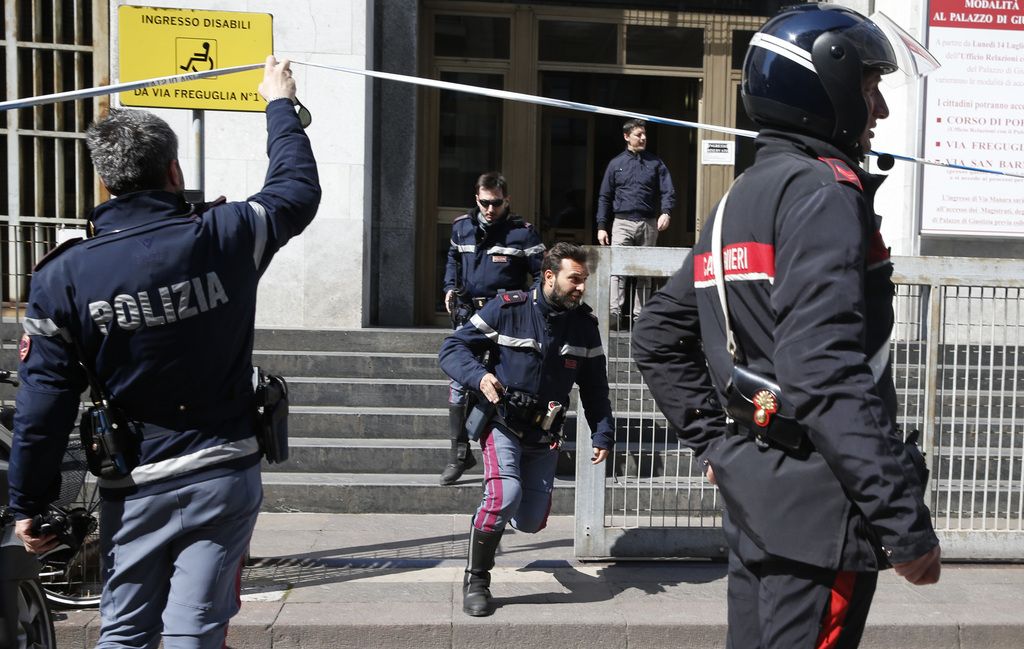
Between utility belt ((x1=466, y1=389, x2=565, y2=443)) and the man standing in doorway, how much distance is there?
16.5 feet

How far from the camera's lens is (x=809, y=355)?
2119 millimetres

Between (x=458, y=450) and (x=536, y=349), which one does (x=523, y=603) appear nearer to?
(x=536, y=349)

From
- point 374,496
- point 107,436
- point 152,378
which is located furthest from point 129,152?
point 374,496

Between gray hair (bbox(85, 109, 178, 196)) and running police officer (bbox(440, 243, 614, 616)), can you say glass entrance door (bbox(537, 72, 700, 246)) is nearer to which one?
running police officer (bbox(440, 243, 614, 616))

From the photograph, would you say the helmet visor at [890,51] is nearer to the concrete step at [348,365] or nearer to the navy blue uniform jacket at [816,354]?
the navy blue uniform jacket at [816,354]

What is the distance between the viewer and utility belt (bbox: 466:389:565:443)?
5.10m

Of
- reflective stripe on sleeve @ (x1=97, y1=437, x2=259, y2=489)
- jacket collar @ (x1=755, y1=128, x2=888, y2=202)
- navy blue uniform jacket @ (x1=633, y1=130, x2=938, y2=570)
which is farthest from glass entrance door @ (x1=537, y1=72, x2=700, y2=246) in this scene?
navy blue uniform jacket @ (x1=633, y1=130, x2=938, y2=570)

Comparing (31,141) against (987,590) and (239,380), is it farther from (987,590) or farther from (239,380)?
(987,590)

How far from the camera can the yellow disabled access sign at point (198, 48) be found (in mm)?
5008

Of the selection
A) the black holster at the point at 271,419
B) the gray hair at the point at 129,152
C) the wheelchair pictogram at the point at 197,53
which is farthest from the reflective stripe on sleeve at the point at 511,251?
the gray hair at the point at 129,152

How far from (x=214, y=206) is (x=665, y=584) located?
3356 mm

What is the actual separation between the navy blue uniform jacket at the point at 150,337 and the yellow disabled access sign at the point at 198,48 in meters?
2.08

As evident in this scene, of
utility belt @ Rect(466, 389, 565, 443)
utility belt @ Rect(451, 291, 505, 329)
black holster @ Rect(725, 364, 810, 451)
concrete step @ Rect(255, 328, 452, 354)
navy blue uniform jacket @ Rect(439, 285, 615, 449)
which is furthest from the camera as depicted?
concrete step @ Rect(255, 328, 452, 354)

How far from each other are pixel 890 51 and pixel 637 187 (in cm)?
749
